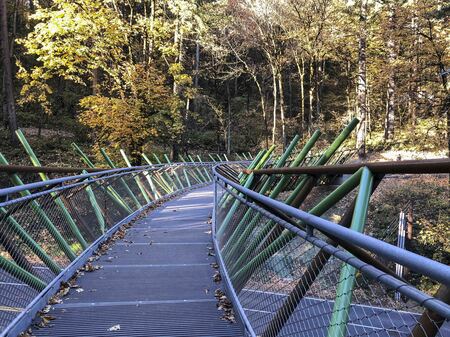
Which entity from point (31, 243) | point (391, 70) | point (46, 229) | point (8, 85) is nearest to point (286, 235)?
point (31, 243)

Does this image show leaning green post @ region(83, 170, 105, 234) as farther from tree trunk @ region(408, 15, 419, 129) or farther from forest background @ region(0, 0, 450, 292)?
tree trunk @ region(408, 15, 419, 129)

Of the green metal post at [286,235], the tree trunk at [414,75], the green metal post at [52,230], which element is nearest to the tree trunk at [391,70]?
the tree trunk at [414,75]

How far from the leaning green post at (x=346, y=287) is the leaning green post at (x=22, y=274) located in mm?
2970

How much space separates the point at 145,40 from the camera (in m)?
18.0

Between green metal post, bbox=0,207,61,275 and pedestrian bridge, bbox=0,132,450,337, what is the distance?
13 mm

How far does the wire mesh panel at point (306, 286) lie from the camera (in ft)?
5.39

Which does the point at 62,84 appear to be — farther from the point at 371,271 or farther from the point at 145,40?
the point at 371,271

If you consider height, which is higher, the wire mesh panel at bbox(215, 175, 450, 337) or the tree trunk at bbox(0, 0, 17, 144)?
the tree trunk at bbox(0, 0, 17, 144)

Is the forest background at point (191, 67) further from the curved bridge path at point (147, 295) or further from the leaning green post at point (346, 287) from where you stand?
the leaning green post at point (346, 287)

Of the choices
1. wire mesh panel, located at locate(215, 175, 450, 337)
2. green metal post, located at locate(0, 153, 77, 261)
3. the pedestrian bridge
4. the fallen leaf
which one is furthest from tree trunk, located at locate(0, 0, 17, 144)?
the fallen leaf

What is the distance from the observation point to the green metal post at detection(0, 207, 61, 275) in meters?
4.17

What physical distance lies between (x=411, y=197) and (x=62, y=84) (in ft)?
84.9

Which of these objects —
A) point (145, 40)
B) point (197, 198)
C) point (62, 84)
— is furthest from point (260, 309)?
point (62, 84)

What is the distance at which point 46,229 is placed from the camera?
508 centimetres
